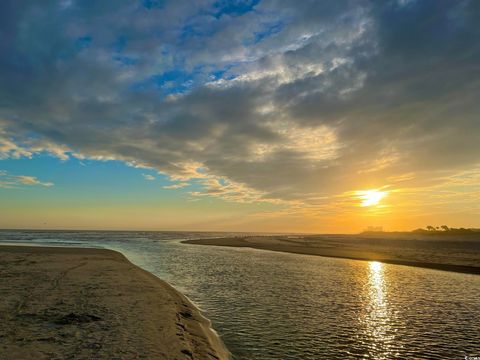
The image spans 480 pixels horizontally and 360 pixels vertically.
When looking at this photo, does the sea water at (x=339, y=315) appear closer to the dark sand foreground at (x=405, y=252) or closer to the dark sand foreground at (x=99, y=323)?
the dark sand foreground at (x=99, y=323)

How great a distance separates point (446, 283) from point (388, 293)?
893cm

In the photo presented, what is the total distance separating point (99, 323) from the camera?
12.1 meters

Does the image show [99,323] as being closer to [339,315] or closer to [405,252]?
[339,315]

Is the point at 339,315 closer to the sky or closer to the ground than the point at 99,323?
closer to the ground

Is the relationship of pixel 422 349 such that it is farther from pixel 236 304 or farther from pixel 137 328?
pixel 137 328

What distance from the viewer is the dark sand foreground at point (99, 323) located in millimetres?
9508

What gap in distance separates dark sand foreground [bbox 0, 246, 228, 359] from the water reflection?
614cm

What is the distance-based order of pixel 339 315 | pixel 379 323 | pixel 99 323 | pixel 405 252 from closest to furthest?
1. pixel 99 323
2. pixel 379 323
3. pixel 339 315
4. pixel 405 252

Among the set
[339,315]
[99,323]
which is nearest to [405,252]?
[339,315]

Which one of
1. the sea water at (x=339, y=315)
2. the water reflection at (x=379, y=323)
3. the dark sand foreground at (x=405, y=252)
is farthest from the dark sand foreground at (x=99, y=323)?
the dark sand foreground at (x=405, y=252)

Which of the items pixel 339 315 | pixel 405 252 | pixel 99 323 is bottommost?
pixel 405 252

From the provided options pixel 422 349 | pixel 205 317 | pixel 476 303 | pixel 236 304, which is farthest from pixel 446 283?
pixel 205 317

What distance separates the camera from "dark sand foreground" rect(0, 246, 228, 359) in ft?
31.2

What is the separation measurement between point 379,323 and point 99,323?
43.4 ft
